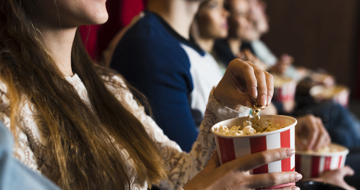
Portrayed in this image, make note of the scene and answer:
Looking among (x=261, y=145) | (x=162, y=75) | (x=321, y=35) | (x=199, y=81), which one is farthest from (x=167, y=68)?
(x=321, y=35)

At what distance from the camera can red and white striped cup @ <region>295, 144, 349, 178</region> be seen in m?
1.06

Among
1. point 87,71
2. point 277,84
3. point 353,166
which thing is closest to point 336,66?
point 277,84

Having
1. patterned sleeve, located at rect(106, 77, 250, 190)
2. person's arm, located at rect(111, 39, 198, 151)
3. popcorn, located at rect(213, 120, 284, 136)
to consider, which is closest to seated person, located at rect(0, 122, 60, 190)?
popcorn, located at rect(213, 120, 284, 136)

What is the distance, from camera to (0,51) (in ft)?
2.37

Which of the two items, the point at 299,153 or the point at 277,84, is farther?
the point at 277,84

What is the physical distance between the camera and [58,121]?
2.40 feet

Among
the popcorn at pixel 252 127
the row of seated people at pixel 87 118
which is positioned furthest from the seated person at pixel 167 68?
the popcorn at pixel 252 127

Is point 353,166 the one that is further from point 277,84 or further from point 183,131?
point 277,84

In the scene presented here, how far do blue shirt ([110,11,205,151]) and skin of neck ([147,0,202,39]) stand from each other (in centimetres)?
13

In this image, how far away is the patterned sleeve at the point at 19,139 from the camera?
Result: 2.16ft

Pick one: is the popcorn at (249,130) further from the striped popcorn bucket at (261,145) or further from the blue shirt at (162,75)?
the blue shirt at (162,75)

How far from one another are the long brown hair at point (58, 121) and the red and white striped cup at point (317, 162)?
0.46 m

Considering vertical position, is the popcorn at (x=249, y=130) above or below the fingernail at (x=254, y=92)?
below

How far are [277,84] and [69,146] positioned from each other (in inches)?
63.0
